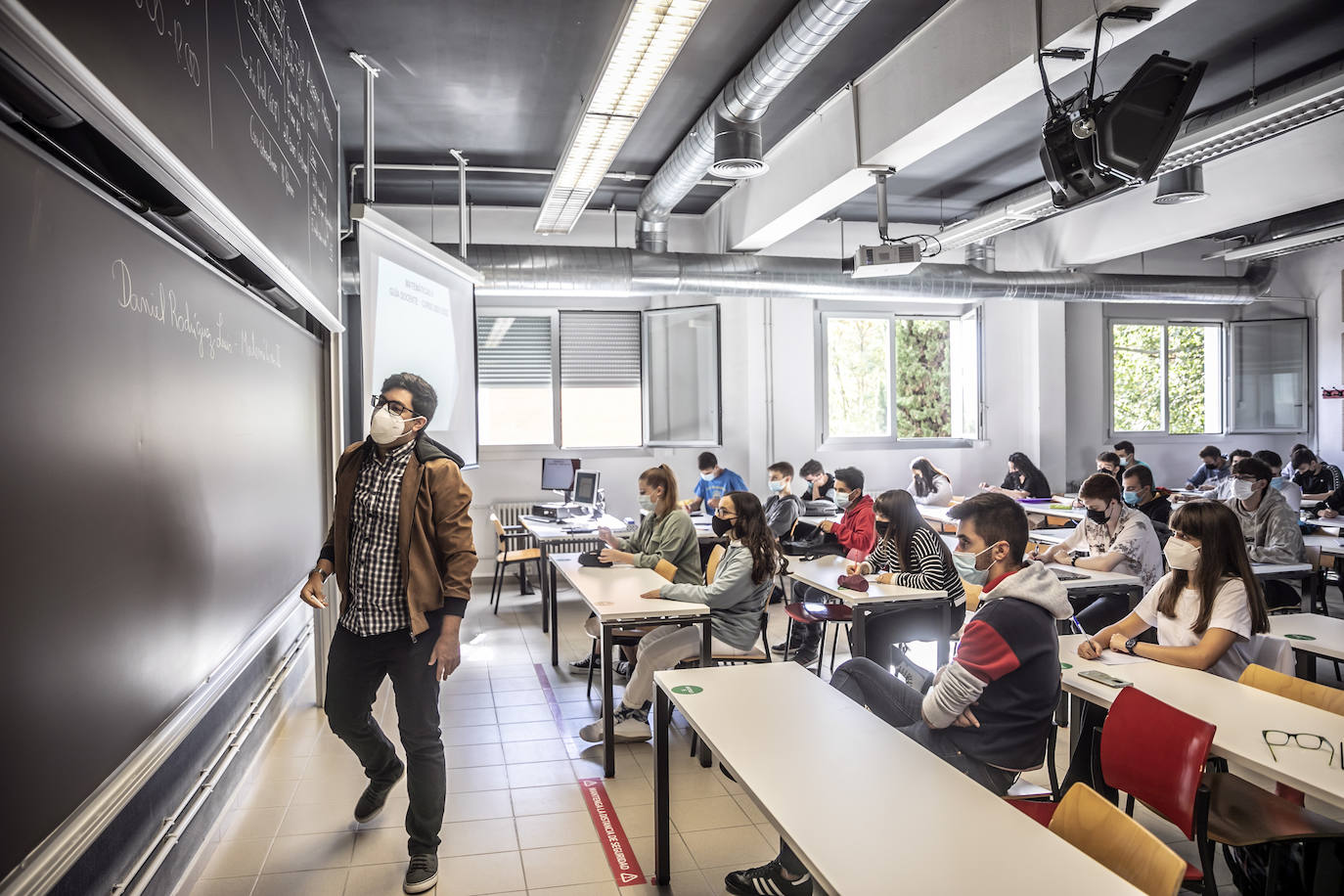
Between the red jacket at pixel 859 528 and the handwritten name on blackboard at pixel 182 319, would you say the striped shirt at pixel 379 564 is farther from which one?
the red jacket at pixel 859 528

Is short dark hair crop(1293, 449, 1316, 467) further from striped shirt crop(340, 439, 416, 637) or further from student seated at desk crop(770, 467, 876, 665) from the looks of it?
striped shirt crop(340, 439, 416, 637)

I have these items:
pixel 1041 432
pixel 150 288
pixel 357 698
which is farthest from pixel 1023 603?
pixel 1041 432

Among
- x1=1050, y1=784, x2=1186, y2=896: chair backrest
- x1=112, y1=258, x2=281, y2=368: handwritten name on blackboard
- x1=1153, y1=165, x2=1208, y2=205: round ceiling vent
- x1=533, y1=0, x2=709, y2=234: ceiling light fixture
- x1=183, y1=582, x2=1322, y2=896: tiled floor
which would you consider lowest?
x1=183, y1=582, x2=1322, y2=896: tiled floor

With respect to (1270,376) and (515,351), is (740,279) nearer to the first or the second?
(515,351)

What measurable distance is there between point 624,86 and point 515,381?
532 centimetres

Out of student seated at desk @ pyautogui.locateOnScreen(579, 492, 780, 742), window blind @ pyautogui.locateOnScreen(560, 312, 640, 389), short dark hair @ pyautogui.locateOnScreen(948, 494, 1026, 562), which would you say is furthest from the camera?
window blind @ pyautogui.locateOnScreen(560, 312, 640, 389)

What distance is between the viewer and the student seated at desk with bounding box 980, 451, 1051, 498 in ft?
29.2

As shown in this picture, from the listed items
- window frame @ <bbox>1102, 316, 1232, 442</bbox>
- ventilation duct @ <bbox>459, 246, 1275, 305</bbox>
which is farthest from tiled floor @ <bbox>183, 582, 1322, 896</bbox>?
window frame @ <bbox>1102, 316, 1232, 442</bbox>

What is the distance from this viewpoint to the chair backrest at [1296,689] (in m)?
2.56

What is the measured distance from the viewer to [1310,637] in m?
3.37

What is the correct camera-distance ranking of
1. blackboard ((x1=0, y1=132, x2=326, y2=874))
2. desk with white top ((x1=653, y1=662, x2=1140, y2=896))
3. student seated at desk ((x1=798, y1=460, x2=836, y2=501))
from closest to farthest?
1. blackboard ((x1=0, y1=132, x2=326, y2=874))
2. desk with white top ((x1=653, y1=662, x2=1140, y2=896))
3. student seated at desk ((x1=798, y1=460, x2=836, y2=501))

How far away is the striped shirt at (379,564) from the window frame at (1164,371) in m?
9.99

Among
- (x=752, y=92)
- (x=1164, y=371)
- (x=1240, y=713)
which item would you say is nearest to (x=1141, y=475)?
(x=752, y=92)

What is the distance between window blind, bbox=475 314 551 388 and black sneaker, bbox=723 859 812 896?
7119 millimetres
